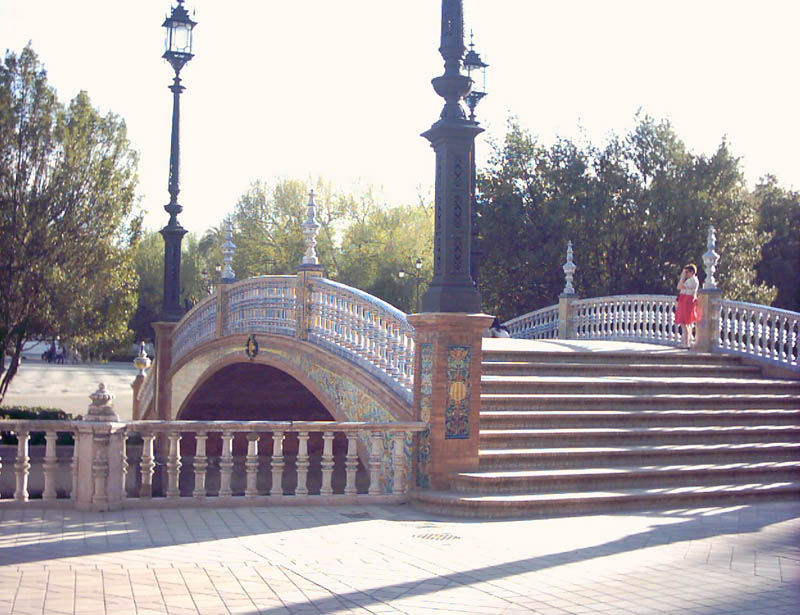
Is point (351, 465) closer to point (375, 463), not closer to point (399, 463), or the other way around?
point (375, 463)

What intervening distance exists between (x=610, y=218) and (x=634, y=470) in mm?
22438

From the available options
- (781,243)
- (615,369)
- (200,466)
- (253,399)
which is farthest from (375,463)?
(781,243)

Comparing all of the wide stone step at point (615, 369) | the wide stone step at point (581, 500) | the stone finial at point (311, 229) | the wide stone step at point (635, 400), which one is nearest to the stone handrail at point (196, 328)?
the stone finial at point (311, 229)

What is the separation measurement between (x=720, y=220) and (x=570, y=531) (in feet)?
84.0

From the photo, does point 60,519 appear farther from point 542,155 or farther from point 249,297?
point 542,155

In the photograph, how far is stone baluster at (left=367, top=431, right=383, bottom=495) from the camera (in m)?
9.89

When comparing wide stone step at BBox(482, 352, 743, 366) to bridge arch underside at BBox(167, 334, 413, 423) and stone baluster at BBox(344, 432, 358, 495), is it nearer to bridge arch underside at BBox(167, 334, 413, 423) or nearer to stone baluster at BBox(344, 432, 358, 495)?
bridge arch underside at BBox(167, 334, 413, 423)

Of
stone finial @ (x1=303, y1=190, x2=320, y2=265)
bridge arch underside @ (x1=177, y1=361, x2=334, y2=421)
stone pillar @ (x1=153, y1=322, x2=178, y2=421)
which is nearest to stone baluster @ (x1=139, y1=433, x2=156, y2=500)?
stone finial @ (x1=303, y1=190, x2=320, y2=265)

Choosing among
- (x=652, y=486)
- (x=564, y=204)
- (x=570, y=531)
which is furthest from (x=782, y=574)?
(x=564, y=204)

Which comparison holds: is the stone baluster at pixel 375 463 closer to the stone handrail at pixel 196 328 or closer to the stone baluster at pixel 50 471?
the stone baluster at pixel 50 471

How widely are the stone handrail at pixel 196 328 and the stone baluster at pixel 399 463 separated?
9213 millimetres

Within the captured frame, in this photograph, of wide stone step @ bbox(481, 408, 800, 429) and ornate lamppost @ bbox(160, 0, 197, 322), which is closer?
wide stone step @ bbox(481, 408, 800, 429)

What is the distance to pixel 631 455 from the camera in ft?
35.7

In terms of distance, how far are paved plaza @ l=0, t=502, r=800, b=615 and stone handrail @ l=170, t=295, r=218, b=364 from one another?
10.2 m
